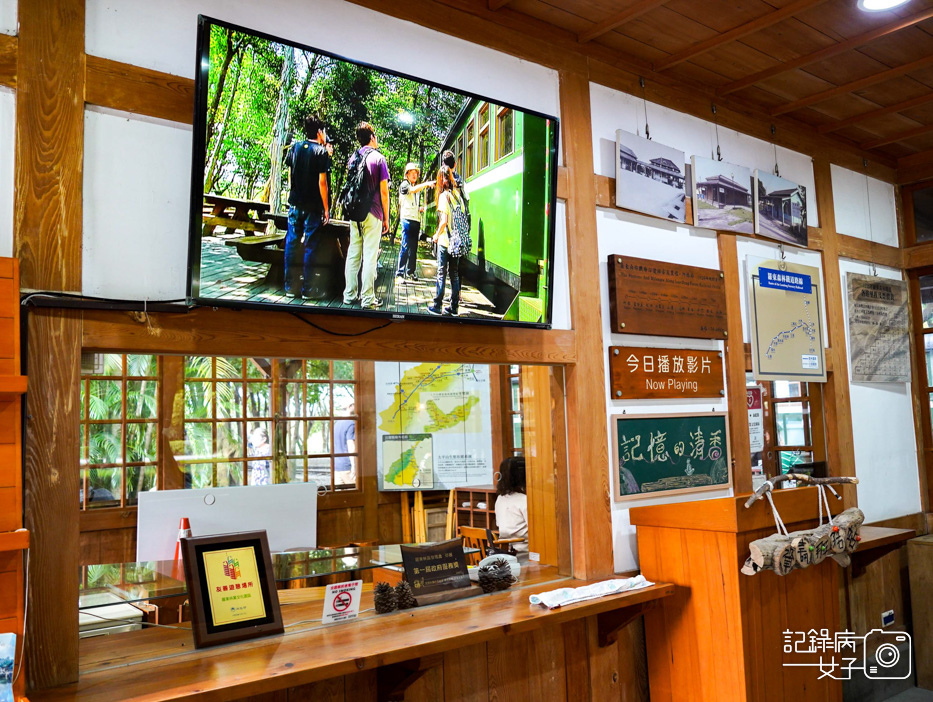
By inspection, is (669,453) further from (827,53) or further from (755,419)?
(827,53)

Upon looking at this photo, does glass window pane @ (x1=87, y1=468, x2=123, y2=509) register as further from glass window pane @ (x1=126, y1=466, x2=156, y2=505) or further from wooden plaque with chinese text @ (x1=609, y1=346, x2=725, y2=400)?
wooden plaque with chinese text @ (x1=609, y1=346, x2=725, y2=400)

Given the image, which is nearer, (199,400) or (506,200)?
(199,400)

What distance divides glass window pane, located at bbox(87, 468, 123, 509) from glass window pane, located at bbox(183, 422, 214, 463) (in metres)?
0.19

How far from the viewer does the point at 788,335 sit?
3930 mm

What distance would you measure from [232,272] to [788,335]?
2969mm

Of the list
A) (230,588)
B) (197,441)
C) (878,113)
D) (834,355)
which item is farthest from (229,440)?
(878,113)

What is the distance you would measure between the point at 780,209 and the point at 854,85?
672 mm

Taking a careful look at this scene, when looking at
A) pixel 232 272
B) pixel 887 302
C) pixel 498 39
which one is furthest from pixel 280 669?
pixel 887 302

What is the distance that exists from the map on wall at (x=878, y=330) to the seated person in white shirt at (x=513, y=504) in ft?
7.91

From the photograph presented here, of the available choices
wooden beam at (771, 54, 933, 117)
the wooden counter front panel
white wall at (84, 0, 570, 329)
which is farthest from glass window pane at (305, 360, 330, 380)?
wooden beam at (771, 54, 933, 117)

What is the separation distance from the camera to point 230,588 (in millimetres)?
2197

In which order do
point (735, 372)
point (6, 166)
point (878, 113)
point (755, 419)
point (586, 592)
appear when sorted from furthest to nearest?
point (878, 113)
point (755, 419)
point (735, 372)
point (586, 592)
point (6, 166)

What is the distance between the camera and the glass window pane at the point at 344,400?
2537mm

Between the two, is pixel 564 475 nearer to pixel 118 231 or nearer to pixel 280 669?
pixel 280 669
